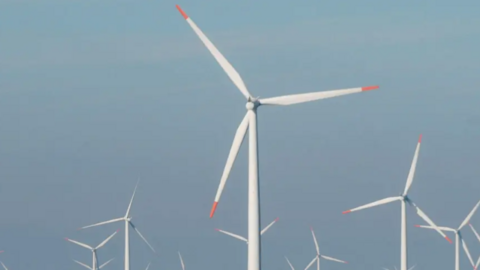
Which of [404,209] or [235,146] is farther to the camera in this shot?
[404,209]

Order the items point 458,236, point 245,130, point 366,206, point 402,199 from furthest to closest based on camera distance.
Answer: point 458,236, point 402,199, point 366,206, point 245,130

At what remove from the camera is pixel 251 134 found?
56.6 m

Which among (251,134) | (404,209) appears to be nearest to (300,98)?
(251,134)

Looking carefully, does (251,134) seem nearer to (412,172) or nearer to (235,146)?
(235,146)

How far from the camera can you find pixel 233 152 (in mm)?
58562

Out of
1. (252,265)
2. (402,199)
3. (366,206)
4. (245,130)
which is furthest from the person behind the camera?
(402,199)

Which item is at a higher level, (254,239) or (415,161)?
(415,161)

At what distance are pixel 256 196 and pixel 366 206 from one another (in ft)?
89.9

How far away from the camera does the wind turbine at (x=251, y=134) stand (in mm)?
55344

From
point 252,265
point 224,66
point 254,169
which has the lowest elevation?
point 252,265

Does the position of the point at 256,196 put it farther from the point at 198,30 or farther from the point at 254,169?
the point at 198,30

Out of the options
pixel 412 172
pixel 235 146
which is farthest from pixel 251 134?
pixel 412 172

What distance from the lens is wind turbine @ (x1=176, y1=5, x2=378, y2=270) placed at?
55.3m

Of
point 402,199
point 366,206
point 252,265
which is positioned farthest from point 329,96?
point 402,199
